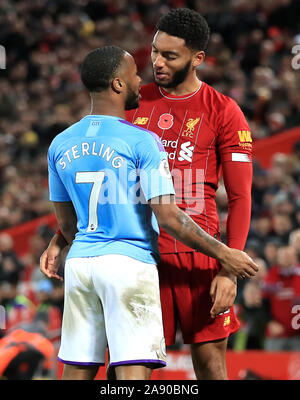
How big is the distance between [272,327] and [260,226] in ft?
4.63

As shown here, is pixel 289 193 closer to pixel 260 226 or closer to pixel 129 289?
pixel 260 226

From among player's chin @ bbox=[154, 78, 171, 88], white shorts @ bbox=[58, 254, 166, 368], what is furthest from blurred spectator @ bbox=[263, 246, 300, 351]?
white shorts @ bbox=[58, 254, 166, 368]

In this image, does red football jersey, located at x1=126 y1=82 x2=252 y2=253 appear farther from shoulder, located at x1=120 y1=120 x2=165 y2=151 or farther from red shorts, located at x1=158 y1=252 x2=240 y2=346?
shoulder, located at x1=120 y1=120 x2=165 y2=151

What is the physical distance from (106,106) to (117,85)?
0.33ft

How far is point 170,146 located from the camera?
3.36m

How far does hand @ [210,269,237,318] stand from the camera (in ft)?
9.95

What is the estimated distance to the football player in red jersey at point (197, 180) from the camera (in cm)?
328

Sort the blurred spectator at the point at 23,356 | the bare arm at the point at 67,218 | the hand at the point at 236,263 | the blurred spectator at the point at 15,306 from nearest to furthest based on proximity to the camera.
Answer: the hand at the point at 236,263
the bare arm at the point at 67,218
the blurred spectator at the point at 23,356
the blurred spectator at the point at 15,306

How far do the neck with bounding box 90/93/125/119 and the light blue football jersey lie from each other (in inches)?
1.4

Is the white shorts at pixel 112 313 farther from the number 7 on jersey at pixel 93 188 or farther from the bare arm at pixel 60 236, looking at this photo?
the bare arm at pixel 60 236

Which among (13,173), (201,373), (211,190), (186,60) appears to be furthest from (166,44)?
(13,173)

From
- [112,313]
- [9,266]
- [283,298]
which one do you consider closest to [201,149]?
[112,313]

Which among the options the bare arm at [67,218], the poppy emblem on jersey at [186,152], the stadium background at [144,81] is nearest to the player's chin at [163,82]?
the poppy emblem on jersey at [186,152]

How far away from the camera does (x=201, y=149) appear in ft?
11.0
